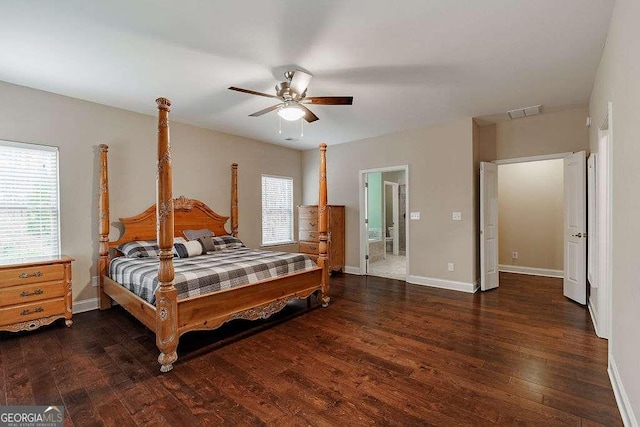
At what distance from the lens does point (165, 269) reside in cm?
239

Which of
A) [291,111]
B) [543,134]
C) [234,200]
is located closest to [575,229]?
[543,134]

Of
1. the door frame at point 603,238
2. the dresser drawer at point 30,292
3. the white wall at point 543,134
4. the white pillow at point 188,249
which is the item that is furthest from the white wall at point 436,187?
the dresser drawer at point 30,292

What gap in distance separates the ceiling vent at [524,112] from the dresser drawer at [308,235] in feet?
11.8

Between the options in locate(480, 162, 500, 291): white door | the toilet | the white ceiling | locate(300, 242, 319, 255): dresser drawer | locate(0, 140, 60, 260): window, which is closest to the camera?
the white ceiling

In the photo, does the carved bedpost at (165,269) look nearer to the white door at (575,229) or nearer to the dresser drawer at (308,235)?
the dresser drawer at (308,235)

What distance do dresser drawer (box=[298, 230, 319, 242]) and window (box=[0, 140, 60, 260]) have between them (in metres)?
3.63

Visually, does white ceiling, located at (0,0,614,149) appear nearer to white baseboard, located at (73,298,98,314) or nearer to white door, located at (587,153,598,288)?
white door, located at (587,153,598,288)

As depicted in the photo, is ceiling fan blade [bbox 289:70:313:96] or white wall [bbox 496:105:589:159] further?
white wall [bbox 496:105:589:159]

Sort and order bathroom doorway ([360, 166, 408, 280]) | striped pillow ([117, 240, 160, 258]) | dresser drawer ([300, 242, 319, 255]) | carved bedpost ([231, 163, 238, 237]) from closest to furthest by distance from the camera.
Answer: striped pillow ([117, 240, 160, 258])
carved bedpost ([231, 163, 238, 237])
dresser drawer ([300, 242, 319, 255])
bathroom doorway ([360, 166, 408, 280])

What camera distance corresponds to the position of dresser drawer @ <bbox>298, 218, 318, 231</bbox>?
18.5ft

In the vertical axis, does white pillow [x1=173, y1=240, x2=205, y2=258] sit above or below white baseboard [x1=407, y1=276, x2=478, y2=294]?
above

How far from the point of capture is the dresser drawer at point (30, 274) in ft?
9.38

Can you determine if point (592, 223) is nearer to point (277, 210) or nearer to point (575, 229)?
point (575, 229)

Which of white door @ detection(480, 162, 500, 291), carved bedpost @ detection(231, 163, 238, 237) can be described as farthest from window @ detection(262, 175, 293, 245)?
white door @ detection(480, 162, 500, 291)
